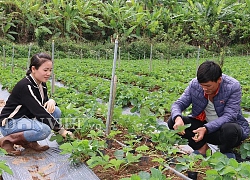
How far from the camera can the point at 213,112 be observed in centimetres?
313

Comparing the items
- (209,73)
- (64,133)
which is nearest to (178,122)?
(209,73)

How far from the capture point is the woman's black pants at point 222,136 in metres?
2.81

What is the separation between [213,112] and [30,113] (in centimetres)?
175

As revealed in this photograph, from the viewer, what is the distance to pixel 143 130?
3275 millimetres

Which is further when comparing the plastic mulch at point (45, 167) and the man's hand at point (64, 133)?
the man's hand at point (64, 133)

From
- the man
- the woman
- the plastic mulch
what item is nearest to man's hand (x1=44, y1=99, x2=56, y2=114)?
the woman

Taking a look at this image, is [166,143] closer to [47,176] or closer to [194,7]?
[47,176]

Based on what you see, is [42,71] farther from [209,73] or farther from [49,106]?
[209,73]

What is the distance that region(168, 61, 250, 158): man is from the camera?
274 centimetres

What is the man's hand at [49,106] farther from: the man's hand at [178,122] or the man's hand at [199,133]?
the man's hand at [199,133]

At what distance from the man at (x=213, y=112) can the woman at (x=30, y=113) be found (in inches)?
46.2

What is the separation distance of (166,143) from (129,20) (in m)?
17.8

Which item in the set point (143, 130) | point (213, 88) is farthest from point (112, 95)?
point (213, 88)

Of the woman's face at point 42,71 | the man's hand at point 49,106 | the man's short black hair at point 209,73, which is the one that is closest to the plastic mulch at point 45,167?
the man's hand at point 49,106
